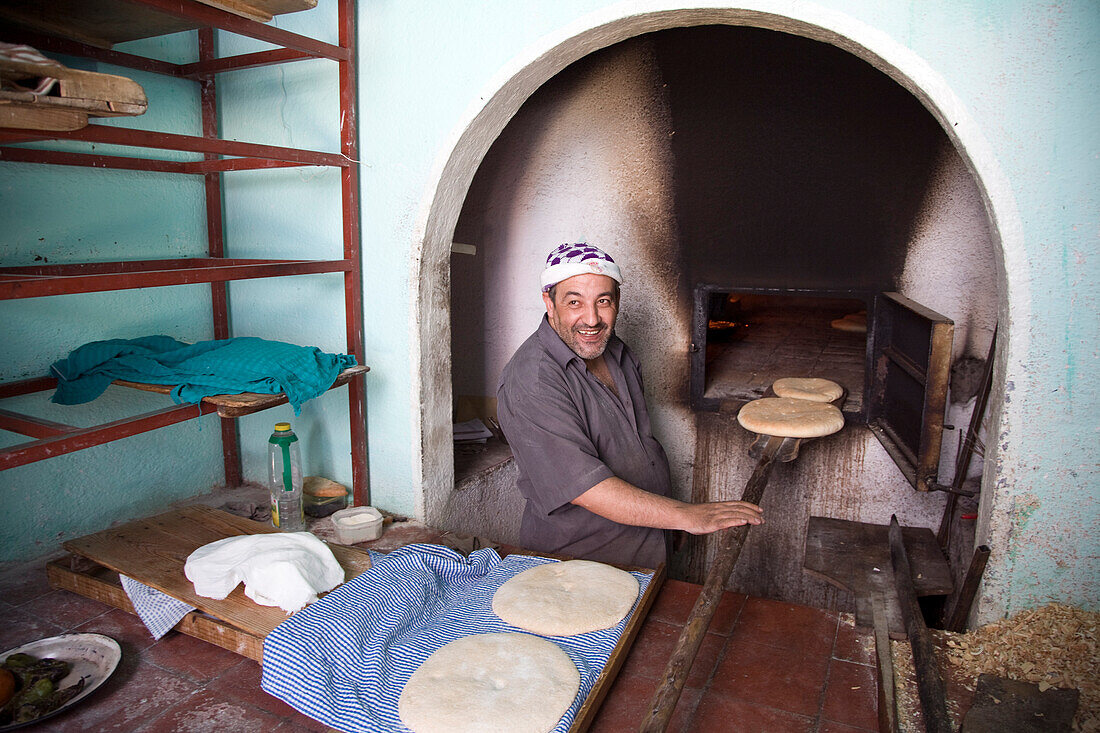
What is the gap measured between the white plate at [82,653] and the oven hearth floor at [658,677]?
0.11ft

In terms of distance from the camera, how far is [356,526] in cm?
246

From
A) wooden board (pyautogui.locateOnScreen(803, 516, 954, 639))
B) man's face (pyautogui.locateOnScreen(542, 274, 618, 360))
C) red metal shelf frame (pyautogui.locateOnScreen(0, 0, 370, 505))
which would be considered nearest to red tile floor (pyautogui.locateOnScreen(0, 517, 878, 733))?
wooden board (pyautogui.locateOnScreen(803, 516, 954, 639))

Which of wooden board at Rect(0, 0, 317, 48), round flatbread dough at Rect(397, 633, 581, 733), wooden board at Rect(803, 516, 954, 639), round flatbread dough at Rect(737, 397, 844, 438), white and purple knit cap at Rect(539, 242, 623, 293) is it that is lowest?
wooden board at Rect(803, 516, 954, 639)

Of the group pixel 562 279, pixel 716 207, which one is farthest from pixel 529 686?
pixel 716 207

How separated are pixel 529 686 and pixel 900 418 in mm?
2053

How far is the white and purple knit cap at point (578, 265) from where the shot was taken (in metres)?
2.33

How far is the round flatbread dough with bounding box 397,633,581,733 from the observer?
1348 millimetres

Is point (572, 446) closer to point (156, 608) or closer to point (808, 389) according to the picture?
point (156, 608)

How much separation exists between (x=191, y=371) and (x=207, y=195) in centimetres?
102

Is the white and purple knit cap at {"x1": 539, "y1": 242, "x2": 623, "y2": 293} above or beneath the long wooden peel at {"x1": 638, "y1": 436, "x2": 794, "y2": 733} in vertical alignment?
above

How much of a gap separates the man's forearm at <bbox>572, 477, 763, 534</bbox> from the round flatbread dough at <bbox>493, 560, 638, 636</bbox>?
168 millimetres

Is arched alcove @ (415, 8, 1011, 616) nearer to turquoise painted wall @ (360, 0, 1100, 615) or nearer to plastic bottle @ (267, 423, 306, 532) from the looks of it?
turquoise painted wall @ (360, 0, 1100, 615)

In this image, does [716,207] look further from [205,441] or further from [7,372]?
[7,372]

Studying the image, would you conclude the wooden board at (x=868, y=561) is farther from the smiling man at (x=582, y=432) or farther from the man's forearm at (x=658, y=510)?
the smiling man at (x=582, y=432)
